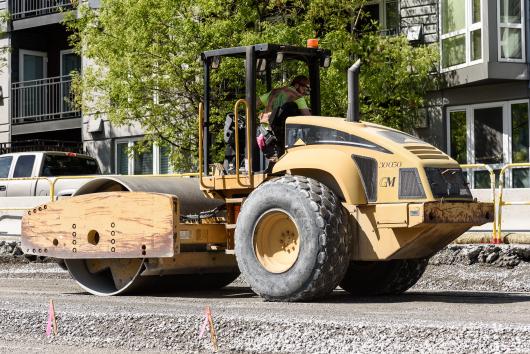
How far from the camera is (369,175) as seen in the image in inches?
440

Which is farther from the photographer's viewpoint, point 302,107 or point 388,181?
point 302,107

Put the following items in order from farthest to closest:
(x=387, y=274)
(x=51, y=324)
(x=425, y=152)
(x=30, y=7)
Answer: (x=30, y=7) → (x=387, y=274) → (x=425, y=152) → (x=51, y=324)

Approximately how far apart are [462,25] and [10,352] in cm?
1871

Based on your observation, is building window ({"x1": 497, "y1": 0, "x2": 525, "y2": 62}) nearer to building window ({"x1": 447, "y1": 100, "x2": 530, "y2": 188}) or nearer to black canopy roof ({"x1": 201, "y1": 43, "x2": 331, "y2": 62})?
building window ({"x1": 447, "y1": 100, "x2": 530, "y2": 188})

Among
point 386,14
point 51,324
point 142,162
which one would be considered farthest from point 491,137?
point 51,324

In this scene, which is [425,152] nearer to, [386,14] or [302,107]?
[302,107]

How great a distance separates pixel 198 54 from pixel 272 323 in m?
15.4

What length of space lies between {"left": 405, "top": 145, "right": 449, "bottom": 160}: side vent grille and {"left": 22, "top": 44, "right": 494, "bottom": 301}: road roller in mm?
20

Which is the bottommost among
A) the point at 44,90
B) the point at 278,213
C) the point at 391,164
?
→ the point at 278,213

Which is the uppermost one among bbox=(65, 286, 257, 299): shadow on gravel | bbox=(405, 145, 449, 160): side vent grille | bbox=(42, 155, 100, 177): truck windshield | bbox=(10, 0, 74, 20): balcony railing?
bbox=(10, 0, 74, 20): balcony railing


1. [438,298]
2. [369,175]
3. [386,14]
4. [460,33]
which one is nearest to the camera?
[369,175]

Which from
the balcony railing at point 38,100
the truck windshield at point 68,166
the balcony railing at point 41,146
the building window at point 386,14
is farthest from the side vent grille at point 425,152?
the balcony railing at point 38,100

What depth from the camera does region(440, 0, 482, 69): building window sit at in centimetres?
2511

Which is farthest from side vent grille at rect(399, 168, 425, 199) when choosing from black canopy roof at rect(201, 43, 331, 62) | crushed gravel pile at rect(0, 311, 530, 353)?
black canopy roof at rect(201, 43, 331, 62)
